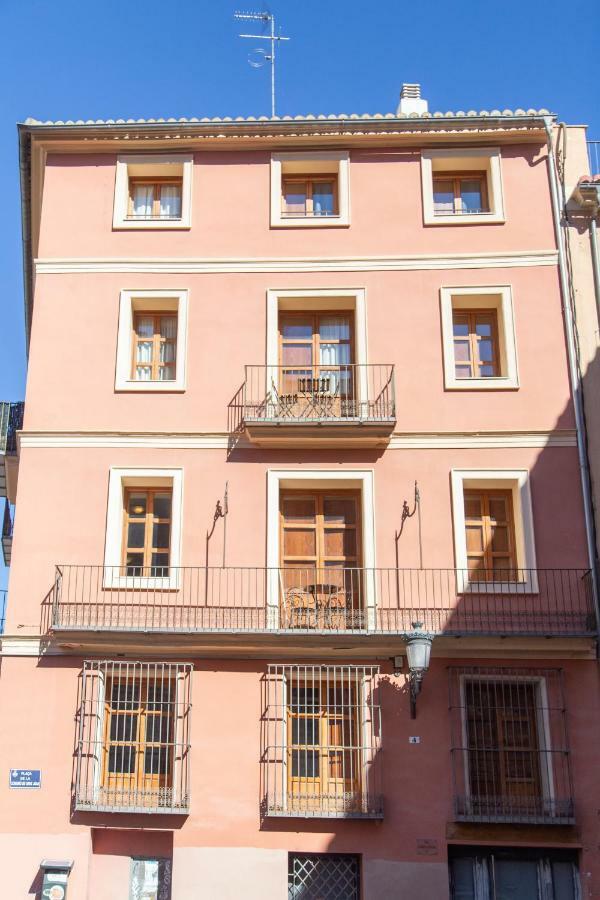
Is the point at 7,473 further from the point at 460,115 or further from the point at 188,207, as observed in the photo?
the point at 460,115

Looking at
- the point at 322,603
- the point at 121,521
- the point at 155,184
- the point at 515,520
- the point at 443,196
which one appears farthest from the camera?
the point at 155,184

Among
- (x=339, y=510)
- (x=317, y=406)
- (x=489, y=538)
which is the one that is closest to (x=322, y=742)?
(x=339, y=510)

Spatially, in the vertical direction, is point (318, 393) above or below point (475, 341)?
below

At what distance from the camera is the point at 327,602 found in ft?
53.7

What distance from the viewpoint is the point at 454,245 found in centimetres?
1809

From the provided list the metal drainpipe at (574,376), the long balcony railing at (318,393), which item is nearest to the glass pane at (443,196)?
the metal drainpipe at (574,376)

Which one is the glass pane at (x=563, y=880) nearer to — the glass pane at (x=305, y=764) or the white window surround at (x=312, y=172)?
the glass pane at (x=305, y=764)

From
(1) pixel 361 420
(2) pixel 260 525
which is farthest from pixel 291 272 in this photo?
(2) pixel 260 525

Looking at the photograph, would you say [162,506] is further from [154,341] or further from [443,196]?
[443,196]

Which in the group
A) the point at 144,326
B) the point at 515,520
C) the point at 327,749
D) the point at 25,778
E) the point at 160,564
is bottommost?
the point at 25,778

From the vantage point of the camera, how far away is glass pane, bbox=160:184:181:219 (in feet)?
61.5

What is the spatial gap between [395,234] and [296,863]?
34.4ft

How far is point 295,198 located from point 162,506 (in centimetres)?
620

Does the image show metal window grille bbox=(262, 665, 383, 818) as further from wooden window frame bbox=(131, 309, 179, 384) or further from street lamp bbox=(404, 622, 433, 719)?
wooden window frame bbox=(131, 309, 179, 384)
